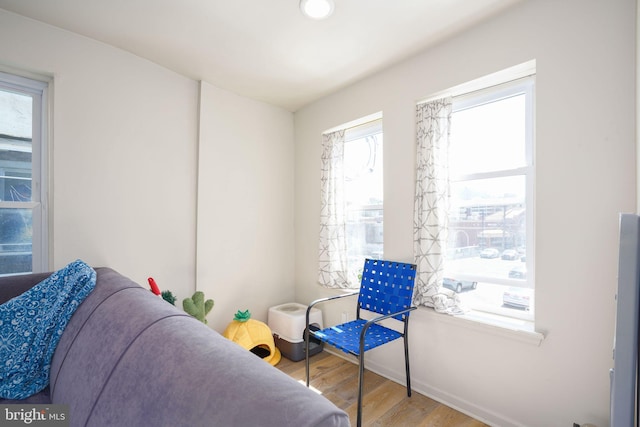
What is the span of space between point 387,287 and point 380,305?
0.49 feet

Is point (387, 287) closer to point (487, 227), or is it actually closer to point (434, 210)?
point (434, 210)

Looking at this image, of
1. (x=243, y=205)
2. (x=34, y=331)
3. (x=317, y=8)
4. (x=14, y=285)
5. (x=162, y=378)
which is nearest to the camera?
(x=162, y=378)

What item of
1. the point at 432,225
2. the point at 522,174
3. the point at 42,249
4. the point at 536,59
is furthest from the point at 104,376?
the point at 536,59

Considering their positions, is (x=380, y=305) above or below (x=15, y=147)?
below

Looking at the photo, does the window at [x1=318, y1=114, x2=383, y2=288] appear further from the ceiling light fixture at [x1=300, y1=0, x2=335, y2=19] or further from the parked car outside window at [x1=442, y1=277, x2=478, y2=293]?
the ceiling light fixture at [x1=300, y1=0, x2=335, y2=19]

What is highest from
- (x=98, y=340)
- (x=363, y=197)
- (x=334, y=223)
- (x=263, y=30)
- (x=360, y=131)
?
(x=263, y=30)

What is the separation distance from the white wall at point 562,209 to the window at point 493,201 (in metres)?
0.17

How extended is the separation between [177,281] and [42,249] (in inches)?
34.7

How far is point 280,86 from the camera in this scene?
265 cm

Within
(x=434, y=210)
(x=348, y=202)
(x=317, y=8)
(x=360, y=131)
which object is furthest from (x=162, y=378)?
(x=360, y=131)

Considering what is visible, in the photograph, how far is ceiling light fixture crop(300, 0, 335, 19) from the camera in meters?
1.63

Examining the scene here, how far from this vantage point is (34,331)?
120cm

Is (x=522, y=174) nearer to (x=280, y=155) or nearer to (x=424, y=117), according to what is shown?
(x=424, y=117)

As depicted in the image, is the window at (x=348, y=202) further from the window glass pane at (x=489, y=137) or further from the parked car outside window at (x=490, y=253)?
the parked car outside window at (x=490, y=253)
